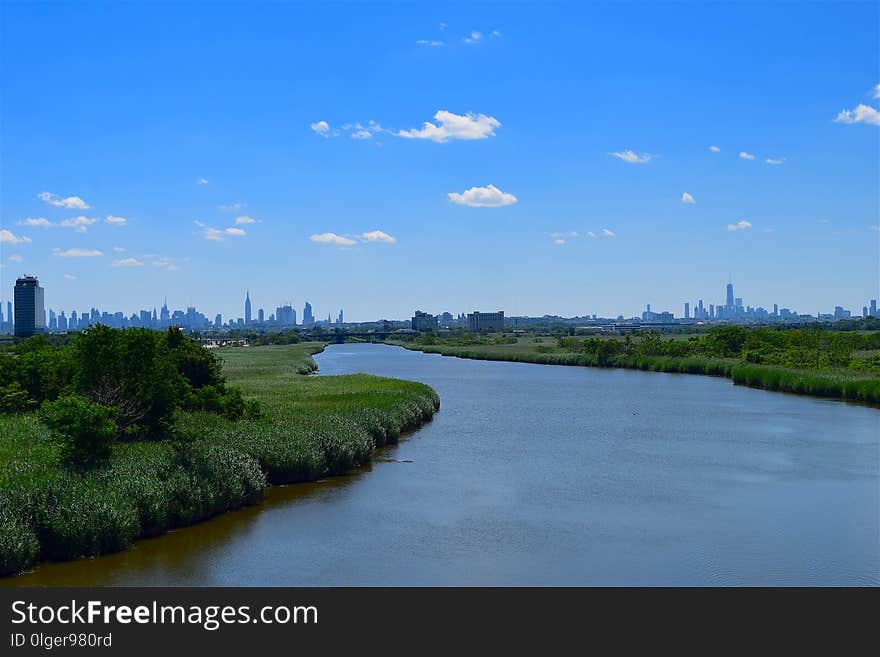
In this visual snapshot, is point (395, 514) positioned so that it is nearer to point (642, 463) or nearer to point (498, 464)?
point (498, 464)

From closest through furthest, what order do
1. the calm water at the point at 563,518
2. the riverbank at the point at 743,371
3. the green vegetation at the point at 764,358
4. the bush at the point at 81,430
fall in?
the calm water at the point at 563,518
the bush at the point at 81,430
the riverbank at the point at 743,371
the green vegetation at the point at 764,358

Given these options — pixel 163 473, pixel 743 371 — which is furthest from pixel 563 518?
pixel 743 371

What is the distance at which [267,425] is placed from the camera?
A: 2873 centimetres

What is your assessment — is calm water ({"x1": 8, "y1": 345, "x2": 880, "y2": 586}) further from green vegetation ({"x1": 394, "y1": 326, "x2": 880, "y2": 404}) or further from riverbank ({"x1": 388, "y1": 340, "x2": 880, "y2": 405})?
green vegetation ({"x1": 394, "y1": 326, "x2": 880, "y2": 404})

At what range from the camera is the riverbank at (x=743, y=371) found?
5395 centimetres

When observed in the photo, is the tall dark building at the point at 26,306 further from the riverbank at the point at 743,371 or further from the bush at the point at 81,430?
the bush at the point at 81,430

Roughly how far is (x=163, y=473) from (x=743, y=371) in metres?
55.2

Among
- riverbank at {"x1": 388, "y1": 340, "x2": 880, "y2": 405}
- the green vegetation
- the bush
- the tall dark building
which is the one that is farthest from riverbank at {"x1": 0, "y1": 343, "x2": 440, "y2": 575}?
the tall dark building

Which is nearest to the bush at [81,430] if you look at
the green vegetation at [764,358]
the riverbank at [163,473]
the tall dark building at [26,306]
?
the riverbank at [163,473]

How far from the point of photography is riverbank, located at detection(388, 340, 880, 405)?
53953 millimetres

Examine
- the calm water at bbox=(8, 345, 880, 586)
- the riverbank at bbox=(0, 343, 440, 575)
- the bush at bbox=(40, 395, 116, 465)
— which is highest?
the bush at bbox=(40, 395, 116, 465)

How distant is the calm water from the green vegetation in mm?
16489

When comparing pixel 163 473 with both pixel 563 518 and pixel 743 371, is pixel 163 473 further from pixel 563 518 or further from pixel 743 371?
pixel 743 371
